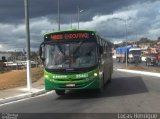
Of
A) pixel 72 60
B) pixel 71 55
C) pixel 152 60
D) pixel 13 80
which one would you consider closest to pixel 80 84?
pixel 72 60

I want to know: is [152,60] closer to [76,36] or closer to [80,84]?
[76,36]

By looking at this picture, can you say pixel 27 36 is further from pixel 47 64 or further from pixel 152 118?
pixel 152 118

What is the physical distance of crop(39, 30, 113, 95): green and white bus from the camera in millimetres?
20812

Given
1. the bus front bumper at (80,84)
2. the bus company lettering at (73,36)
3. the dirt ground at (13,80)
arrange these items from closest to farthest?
the bus front bumper at (80,84) < the bus company lettering at (73,36) < the dirt ground at (13,80)

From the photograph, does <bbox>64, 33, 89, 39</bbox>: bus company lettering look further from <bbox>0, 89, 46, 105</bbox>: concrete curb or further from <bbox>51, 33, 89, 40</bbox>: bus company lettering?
<bbox>0, 89, 46, 105</bbox>: concrete curb

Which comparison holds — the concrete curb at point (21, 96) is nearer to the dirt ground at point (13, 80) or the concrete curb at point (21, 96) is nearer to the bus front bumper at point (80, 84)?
the bus front bumper at point (80, 84)

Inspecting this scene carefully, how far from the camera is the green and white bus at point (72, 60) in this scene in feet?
68.3

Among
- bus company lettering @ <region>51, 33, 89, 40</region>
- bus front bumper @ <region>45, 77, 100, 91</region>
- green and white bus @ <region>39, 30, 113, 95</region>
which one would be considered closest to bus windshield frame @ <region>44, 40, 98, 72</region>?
green and white bus @ <region>39, 30, 113, 95</region>

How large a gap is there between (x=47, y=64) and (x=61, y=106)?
3992 millimetres

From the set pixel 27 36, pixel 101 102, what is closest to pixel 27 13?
pixel 27 36

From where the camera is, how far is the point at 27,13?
25531 mm

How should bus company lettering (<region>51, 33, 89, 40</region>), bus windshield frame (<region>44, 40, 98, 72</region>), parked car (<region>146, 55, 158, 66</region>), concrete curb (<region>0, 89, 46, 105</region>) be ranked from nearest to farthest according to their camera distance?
concrete curb (<region>0, 89, 46, 105</region>)
bus windshield frame (<region>44, 40, 98, 72</region>)
bus company lettering (<region>51, 33, 89, 40</region>)
parked car (<region>146, 55, 158, 66</region>)

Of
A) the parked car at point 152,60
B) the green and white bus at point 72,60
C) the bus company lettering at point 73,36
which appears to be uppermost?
the bus company lettering at point 73,36

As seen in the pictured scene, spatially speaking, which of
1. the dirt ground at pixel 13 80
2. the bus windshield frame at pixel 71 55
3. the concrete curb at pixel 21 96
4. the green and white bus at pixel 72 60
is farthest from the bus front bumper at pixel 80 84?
the dirt ground at pixel 13 80
